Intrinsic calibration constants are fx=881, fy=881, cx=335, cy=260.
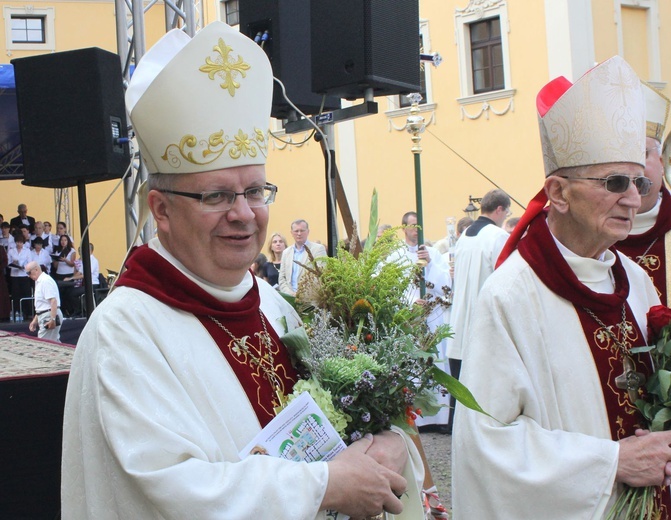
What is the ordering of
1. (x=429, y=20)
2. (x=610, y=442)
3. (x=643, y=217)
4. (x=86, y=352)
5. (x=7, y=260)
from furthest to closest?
(x=429, y=20) → (x=7, y=260) → (x=643, y=217) → (x=610, y=442) → (x=86, y=352)

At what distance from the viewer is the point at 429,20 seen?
20.4 meters

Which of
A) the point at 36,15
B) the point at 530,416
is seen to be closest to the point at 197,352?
the point at 530,416

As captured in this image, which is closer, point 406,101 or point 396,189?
point 406,101

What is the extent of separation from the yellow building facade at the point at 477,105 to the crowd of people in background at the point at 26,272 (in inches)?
193

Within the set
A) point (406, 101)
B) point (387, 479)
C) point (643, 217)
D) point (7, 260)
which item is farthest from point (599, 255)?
point (7, 260)

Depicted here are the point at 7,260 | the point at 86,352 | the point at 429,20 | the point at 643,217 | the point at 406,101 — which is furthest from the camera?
the point at 429,20

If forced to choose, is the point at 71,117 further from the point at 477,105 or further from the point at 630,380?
the point at 477,105

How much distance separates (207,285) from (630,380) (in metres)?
1.46

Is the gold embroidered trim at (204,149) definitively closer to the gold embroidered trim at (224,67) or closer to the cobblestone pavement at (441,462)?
the gold embroidered trim at (224,67)

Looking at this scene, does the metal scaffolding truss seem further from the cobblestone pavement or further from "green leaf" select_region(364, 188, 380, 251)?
"green leaf" select_region(364, 188, 380, 251)

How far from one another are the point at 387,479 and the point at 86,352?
2.68ft

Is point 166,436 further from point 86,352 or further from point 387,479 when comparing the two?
point 387,479

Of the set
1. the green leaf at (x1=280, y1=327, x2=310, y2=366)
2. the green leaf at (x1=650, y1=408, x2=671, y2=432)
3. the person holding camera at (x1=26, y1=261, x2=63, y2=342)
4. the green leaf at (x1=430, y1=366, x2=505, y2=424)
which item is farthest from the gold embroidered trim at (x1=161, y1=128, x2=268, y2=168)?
the person holding camera at (x1=26, y1=261, x2=63, y2=342)

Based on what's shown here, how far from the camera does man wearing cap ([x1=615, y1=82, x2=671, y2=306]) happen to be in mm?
3730
